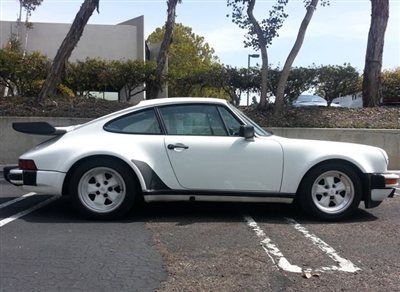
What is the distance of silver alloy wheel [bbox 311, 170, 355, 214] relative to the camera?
247 inches

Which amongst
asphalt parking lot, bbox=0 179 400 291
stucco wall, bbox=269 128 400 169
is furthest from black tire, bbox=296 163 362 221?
stucco wall, bbox=269 128 400 169

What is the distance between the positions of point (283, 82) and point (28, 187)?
28.5ft

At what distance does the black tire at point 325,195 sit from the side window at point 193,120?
1116 mm

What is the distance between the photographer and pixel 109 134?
632cm

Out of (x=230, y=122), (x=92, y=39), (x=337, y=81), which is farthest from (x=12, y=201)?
(x=92, y=39)

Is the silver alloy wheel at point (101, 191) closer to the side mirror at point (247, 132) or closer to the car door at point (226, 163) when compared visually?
the car door at point (226, 163)

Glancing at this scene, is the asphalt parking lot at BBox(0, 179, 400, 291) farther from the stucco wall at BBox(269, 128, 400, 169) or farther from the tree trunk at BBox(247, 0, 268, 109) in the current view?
the tree trunk at BBox(247, 0, 268, 109)

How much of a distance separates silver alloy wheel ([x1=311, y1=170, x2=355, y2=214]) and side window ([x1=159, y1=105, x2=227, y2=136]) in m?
1.27

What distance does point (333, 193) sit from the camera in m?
6.29

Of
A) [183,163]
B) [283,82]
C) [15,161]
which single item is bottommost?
[15,161]

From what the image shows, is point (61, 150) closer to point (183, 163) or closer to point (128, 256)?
point (183, 163)

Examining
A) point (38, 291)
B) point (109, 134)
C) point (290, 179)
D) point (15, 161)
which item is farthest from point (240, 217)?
point (15, 161)

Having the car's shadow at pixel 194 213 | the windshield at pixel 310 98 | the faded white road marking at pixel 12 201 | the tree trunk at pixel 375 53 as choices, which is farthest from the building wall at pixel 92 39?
the car's shadow at pixel 194 213

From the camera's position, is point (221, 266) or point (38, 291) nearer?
point (38, 291)
